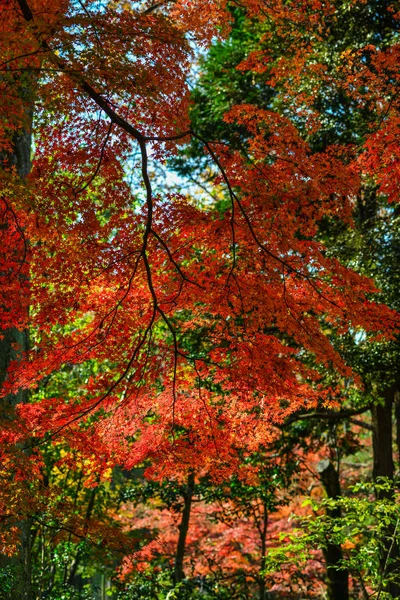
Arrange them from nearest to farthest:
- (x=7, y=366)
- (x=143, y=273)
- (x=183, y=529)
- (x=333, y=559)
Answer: (x=143, y=273) < (x=7, y=366) < (x=183, y=529) < (x=333, y=559)

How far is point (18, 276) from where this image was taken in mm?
5508

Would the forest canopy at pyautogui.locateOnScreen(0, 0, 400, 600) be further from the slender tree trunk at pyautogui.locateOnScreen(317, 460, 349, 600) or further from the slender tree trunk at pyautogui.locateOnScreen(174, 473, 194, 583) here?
the slender tree trunk at pyautogui.locateOnScreen(317, 460, 349, 600)

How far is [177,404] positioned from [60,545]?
2.80 m

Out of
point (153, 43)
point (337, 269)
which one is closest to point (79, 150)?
point (153, 43)

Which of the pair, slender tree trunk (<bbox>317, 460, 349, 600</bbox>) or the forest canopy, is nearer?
the forest canopy

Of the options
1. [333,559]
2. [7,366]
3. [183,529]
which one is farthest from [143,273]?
[333,559]

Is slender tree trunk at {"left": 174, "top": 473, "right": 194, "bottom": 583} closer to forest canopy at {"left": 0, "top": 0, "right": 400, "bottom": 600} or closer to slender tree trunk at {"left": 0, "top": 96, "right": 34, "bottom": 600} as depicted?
forest canopy at {"left": 0, "top": 0, "right": 400, "bottom": 600}

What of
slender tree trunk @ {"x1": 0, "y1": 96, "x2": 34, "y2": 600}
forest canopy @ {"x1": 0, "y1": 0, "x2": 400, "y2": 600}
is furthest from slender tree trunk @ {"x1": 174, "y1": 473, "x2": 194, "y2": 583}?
slender tree trunk @ {"x1": 0, "y1": 96, "x2": 34, "y2": 600}

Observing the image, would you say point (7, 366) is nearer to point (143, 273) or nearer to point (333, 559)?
point (143, 273)

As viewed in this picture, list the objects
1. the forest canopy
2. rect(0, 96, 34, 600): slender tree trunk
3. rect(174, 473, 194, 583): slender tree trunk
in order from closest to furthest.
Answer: the forest canopy, rect(0, 96, 34, 600): slender tree trunk, rect(174, 473, 194, 583): slender tree trunk

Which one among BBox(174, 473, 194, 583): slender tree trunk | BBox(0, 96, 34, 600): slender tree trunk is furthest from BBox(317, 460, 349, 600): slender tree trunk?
BBox(0, 96, 34, 600): slender tree trunk

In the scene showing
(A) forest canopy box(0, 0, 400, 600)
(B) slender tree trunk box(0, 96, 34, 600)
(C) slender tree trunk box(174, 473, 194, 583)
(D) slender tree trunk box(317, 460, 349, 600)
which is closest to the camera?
(A) forest canopy box(0, 0, 400, 600)

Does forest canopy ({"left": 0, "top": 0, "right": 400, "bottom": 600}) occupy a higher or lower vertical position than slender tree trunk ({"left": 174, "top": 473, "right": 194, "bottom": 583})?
higher

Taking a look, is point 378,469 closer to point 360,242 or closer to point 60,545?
point 360,242
